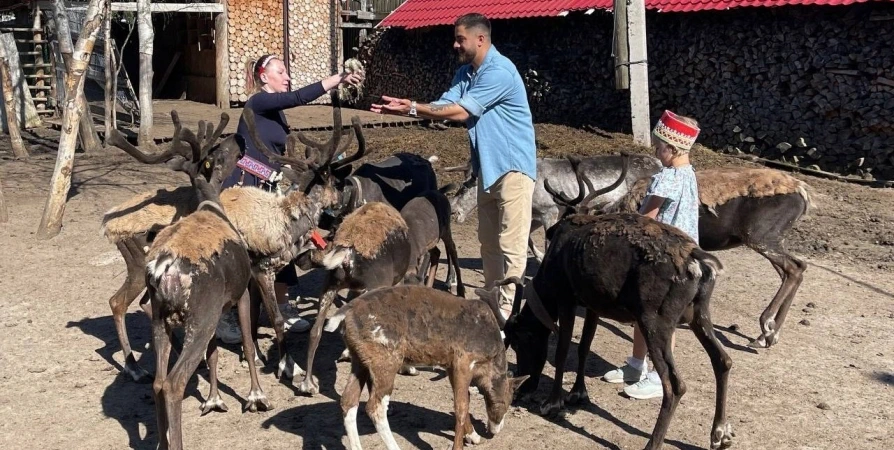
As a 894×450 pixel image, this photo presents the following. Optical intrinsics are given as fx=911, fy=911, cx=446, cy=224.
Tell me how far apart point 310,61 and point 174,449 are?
2073 cm

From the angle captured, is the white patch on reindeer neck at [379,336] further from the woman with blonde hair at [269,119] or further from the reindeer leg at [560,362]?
the woman with blonde hair at [269,119]

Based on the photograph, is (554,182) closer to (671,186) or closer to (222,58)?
(671,186)

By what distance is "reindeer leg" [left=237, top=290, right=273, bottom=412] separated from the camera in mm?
5980

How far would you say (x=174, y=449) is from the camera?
16.5 ft

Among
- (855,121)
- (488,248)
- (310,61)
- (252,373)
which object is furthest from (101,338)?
(310,61)

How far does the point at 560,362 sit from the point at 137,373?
3.01 m

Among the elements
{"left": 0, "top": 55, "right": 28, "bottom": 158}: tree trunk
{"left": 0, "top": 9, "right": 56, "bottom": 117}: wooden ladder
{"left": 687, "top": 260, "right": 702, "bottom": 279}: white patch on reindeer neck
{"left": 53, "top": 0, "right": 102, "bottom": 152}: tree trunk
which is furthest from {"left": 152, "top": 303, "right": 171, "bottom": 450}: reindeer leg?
{"left": 0, "top": 9, "right": 56, "bottom": 117}: wooden ladder

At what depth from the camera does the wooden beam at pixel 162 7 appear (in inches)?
786

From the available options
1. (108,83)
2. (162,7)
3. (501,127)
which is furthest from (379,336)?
(162,7)

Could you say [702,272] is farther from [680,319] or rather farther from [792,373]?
[792,373]

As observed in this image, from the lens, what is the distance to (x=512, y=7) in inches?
784

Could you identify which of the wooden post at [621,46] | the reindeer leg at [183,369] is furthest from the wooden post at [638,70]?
the reindeer leg at [183,369]

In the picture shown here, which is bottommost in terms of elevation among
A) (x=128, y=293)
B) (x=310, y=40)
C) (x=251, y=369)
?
(x=251, y=369)

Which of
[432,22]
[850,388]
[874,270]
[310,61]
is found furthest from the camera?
[310,61]
